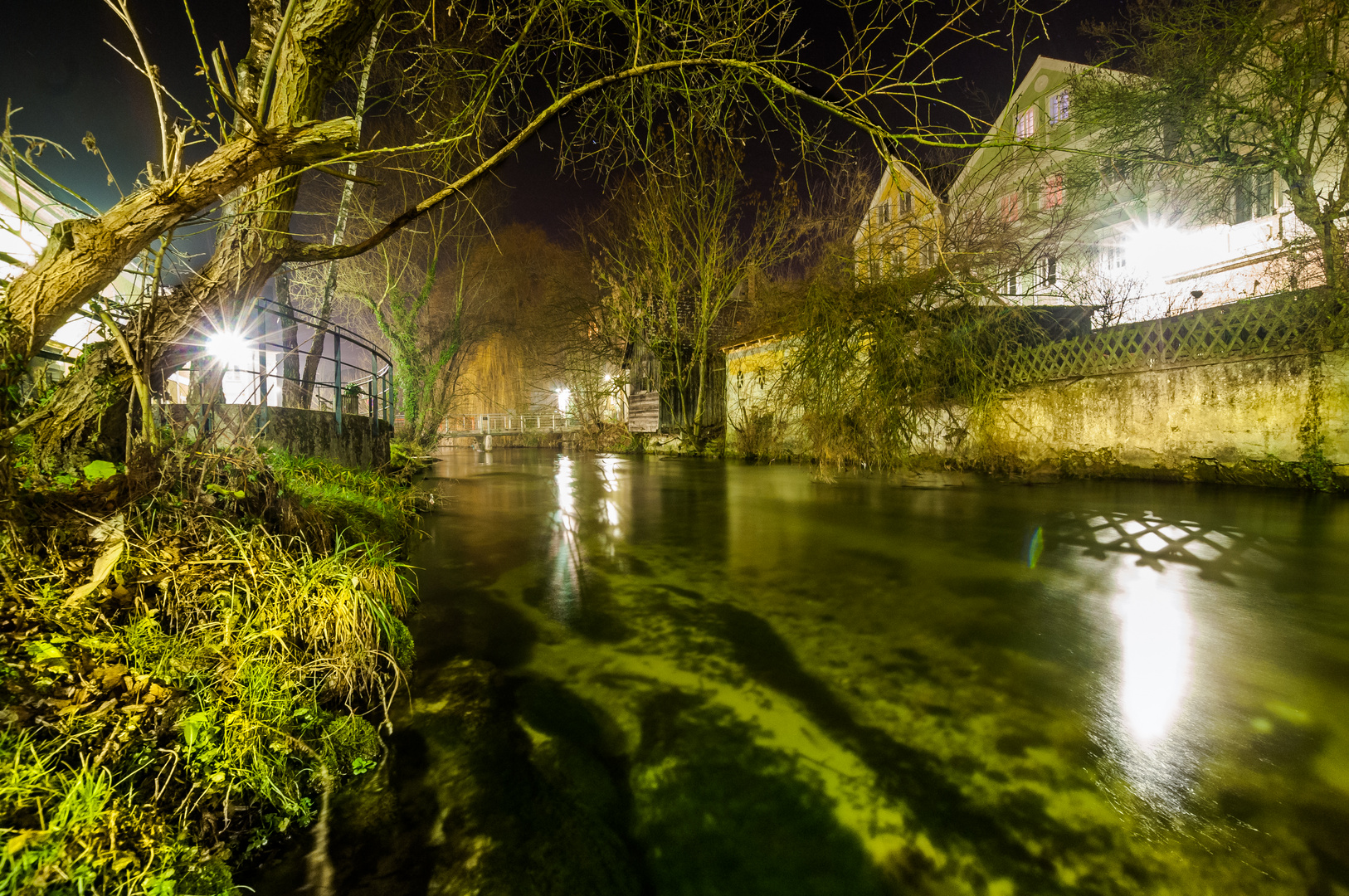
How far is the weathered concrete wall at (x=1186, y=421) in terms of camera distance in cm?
846

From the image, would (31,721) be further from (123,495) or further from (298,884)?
(123,495)

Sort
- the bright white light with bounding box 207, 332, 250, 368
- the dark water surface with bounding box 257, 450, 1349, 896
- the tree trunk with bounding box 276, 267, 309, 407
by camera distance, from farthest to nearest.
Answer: the tree trunk with bounding box 276, 267, 309, 407
the bright white light with bounding box 207, 332, 250, 368
the dark water surface with bounding box 257, 450, 1349, 896

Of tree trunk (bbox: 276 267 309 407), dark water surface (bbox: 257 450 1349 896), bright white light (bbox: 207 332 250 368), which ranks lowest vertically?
dark water surface (bbox: 257 450 1349 896)

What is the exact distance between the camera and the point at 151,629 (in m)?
2.18

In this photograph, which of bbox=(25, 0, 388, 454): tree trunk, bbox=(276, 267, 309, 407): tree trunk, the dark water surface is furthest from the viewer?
bbox=(276, 267, 309, 407): tree trunk

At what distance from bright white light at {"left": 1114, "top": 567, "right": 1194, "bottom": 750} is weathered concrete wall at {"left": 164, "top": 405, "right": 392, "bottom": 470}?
5.47m

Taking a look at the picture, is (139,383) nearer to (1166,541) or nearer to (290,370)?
(290,370)

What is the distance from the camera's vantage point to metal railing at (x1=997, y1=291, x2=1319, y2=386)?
28.2 ft

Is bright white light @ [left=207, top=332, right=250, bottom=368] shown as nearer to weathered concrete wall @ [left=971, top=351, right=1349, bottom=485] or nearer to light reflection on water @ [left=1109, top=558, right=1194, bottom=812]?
light reflection on water @ [left=1109, top=558, right=1194, bottom=812]

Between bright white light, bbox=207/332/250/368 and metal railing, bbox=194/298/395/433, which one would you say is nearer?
bright white light, bbox=207/332/250/368

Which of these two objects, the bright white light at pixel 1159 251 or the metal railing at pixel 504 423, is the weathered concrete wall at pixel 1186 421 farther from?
the metal railing at pixel 504 423

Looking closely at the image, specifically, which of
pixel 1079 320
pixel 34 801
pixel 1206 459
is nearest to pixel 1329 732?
pixel 34 801

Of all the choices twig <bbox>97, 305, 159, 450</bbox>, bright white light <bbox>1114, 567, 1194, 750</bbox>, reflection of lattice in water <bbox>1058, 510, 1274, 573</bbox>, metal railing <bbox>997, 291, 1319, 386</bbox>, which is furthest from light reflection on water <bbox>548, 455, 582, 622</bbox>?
metal railing <bbox>997, 291, 1319, 386</bbox>

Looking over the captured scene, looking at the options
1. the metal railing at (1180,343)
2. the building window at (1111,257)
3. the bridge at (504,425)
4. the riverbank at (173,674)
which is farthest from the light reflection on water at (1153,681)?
the bridge at (504,425)
